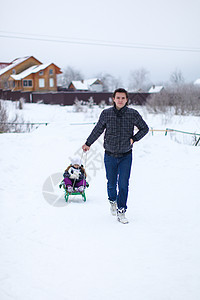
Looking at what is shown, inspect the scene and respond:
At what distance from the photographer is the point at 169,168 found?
7602mm

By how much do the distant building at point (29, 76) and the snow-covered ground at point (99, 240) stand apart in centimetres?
4276

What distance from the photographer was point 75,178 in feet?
17.6

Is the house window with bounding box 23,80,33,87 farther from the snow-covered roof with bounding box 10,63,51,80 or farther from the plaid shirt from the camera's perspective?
the plaid shirt

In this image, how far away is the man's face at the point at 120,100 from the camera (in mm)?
3949

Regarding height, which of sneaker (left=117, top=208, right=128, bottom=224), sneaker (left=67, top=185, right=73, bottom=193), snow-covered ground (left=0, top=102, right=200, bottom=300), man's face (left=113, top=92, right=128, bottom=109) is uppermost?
man's face (left=113, top=92, right=128, bottom=109)

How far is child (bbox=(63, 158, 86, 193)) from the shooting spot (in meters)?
5.25

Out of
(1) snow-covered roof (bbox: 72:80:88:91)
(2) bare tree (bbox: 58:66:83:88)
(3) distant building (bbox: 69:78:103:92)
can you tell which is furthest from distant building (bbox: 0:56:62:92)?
(2) bare tree (bbox: 58:66:83:88)

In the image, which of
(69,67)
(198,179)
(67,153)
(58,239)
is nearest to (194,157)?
(198,179)

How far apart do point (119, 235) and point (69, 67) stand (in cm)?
9541

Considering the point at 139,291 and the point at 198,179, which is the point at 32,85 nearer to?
the point at 198,179

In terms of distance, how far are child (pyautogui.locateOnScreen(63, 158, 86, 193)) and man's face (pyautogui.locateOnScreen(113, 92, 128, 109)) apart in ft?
6.32

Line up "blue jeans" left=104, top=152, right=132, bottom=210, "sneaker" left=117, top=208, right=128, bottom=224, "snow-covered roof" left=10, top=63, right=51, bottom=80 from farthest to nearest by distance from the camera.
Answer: "snow-covered roof" left=10, top=63, right=51, bottom=80
"sneaker" left=117, top=208, right=128, bottom=224
"blue jeans" left=104, top=152, right=132, bottom=210

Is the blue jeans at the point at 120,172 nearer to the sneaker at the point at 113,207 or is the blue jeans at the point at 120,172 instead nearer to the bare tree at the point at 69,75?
the sneaker at the point at 113,207

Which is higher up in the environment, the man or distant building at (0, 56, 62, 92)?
distant building at (0, 56, 62, 92)
